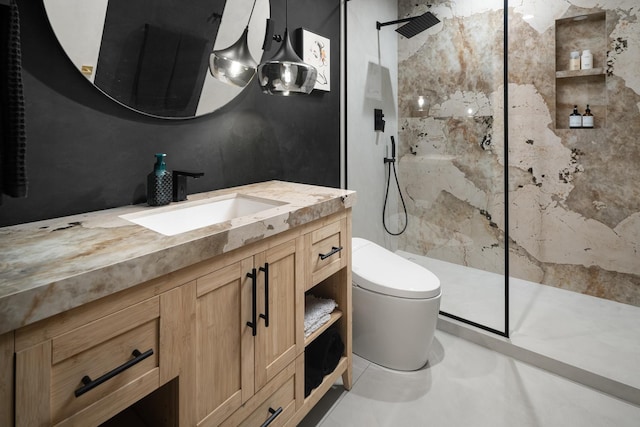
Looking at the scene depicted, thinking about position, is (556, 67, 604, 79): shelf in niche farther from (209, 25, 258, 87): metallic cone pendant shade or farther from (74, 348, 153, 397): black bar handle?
(74, 348, 153, 397): black bar handle

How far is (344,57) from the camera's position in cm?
243

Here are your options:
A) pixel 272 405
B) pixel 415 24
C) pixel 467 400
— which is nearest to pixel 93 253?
pixel 272 405

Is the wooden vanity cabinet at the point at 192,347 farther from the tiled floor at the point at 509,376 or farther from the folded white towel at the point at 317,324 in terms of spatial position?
the tiled floor at the point at 509,376

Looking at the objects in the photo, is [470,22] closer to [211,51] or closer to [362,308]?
[211,51]

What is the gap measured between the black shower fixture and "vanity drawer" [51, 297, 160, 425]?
2365mm

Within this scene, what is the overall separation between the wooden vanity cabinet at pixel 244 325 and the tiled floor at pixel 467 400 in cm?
54

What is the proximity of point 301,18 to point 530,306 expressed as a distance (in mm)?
2341

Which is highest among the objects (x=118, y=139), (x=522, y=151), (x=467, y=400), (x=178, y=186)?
(x=522, y=151)

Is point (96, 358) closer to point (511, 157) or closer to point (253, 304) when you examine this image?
point (253, 304)

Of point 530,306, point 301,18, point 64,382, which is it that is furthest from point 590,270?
point 64,382

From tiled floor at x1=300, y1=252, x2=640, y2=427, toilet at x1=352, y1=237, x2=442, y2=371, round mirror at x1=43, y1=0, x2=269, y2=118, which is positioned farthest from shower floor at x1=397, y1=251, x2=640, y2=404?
round mirror at x1=43, y1=0, x2=269, y2=118

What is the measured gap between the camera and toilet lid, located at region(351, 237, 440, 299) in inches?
69.0

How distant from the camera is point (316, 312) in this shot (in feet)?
5.03

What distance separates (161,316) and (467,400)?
1470 millimetres
